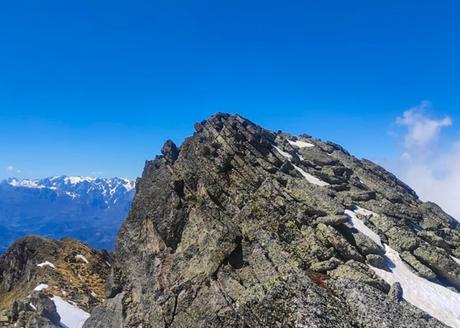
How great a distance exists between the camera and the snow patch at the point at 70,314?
58.3 m

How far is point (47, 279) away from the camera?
70.0 m

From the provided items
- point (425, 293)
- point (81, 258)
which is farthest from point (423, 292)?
point (81, 258)

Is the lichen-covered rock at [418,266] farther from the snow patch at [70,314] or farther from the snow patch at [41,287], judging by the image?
the snow patch at [41,287]

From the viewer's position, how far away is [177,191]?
5834 cm

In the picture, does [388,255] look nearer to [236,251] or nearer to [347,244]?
A: [347,244]

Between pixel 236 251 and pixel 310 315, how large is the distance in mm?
16621

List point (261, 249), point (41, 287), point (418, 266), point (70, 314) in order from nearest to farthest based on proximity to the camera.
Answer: point (261, 249) < point (418, 266) < point (70, 314) < point (41, 287)

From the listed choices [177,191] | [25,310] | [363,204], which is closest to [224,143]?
[177,191]

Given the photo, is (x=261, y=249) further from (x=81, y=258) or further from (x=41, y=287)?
(x=81, y=258)

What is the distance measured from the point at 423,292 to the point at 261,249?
15.9 m

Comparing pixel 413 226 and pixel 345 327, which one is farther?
pixel 413 226

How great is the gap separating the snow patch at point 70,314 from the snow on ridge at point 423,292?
39.4 meters

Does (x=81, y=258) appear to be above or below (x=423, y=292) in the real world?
above

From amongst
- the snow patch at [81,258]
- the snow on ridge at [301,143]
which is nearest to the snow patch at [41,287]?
the snow patch at [81,258]
